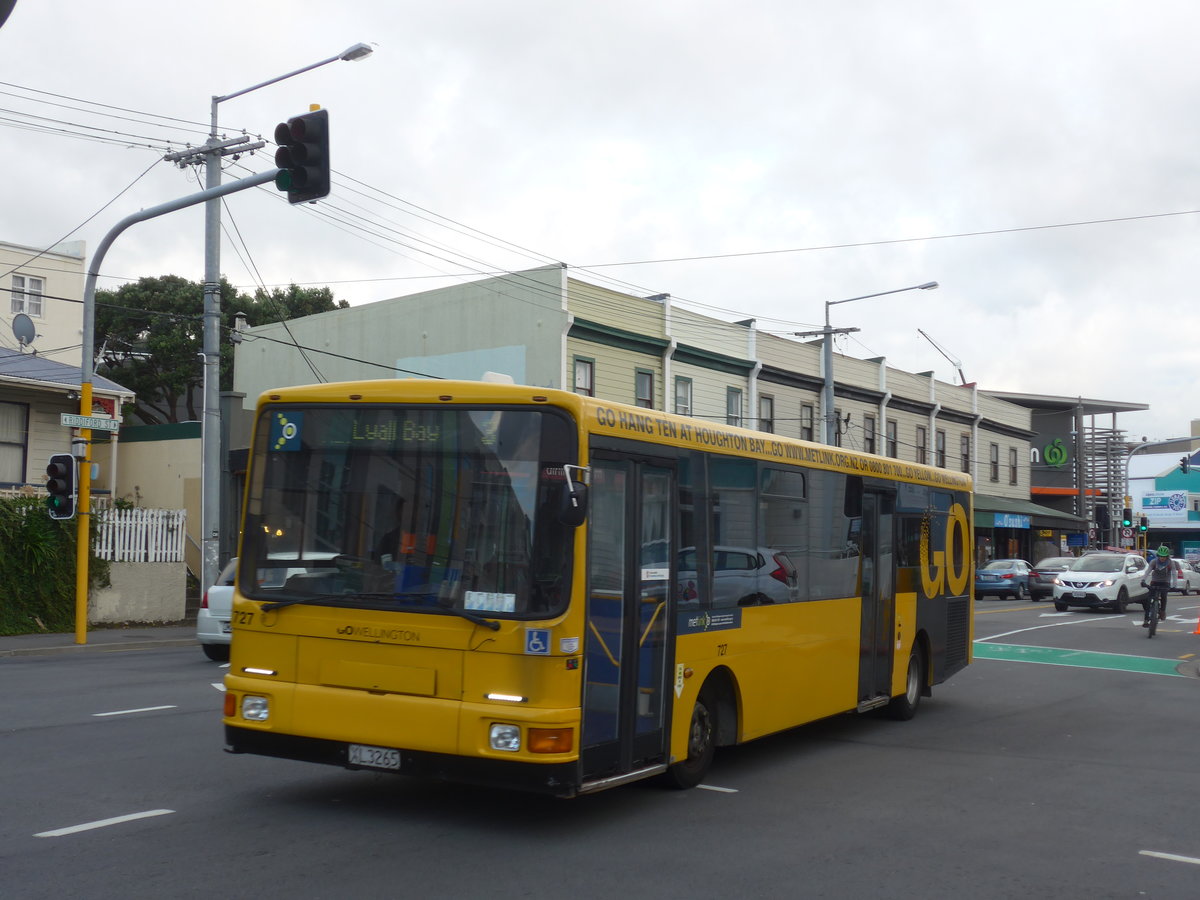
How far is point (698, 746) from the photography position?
345 inches

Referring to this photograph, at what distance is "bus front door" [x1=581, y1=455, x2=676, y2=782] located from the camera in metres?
7.40

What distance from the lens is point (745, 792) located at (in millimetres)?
8828

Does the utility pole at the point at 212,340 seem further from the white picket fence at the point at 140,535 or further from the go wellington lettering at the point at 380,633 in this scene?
the go wellington lettering at the point at 380,633

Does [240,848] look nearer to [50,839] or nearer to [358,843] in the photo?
[358,843]

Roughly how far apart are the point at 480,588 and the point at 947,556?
27.6 feet

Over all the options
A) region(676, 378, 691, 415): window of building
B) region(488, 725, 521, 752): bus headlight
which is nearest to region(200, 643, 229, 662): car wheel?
region(488, 725, 521, 752): bus headlight

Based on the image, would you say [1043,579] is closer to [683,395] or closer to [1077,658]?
[683,395]

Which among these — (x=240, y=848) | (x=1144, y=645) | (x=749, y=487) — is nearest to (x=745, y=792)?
(x=749, y=487)

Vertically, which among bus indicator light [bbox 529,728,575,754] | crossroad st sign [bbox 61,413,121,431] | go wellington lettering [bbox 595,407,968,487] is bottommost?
bus indicator light [bbox 529,728,575,754]

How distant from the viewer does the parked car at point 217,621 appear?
17172 millimetres

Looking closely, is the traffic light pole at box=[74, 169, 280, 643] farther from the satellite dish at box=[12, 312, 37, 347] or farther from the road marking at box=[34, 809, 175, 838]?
the satellite dish at box=[12, 312, 37, 347]

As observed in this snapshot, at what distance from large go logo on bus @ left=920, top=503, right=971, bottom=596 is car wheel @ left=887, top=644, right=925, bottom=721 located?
28.5 inches

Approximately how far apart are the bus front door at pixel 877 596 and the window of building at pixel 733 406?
25894mm

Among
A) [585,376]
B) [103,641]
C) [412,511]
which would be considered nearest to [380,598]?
[412,511]
